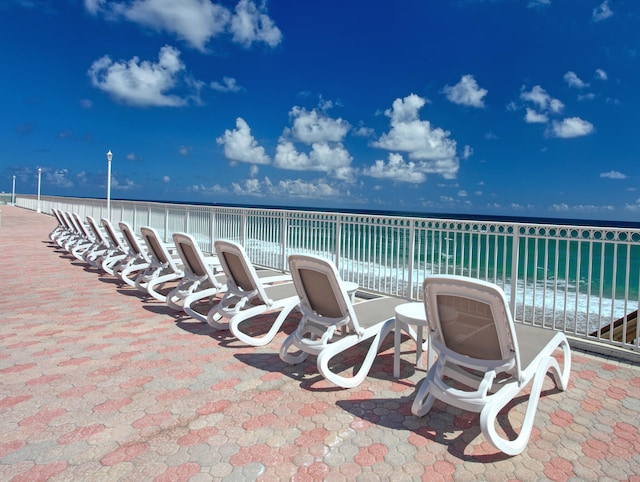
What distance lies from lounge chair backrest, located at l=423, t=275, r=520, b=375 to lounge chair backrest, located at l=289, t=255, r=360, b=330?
0.80 meters

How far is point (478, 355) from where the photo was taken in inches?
99.2

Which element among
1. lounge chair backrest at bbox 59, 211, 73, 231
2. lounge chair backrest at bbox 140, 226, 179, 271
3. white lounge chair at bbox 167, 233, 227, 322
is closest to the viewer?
white lounge chair at bbox 167, 233, 227, 322

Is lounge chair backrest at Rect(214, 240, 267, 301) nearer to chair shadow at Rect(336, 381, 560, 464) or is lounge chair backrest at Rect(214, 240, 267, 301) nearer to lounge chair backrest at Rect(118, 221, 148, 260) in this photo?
chair shadow at Rect(336, 381, 560, 464)

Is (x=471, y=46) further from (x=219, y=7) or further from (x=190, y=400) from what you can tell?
(x=190, y=400)

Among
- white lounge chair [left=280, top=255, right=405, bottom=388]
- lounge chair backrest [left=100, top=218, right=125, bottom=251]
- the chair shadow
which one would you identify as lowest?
the chair shadow

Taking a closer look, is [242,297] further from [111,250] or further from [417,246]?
[111,250]

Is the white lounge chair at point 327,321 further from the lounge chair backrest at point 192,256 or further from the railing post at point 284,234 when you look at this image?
the railing post at point 284,234

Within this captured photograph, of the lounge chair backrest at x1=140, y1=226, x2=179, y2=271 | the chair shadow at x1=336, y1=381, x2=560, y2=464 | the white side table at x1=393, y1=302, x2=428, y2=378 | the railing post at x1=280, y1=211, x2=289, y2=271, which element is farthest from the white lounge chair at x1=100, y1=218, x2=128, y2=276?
the chair shadow at x1=336, y1=381, x2=560, y2=464

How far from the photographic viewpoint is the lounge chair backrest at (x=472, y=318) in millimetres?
2299

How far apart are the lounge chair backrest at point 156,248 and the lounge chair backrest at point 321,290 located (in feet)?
10.5

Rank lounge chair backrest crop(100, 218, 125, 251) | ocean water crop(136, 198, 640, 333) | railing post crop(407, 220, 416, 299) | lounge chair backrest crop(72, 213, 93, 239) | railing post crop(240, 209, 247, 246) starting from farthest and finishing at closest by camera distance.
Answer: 1. lounge chair backrest crop(72, 213, 93, 239)
2. railing post crop(240, 209, 247, 246)
3. lounge chair backrest crop(100, 218, 125, 251)
4. railing post crop(407, 220, 416, 299)
5. ocean water crop(136, 198, 640, 333)

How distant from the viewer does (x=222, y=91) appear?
47781 millimetres

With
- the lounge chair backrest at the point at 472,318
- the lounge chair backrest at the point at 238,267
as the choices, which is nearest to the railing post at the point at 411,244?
the lounge chair backrest at the point at 238,267

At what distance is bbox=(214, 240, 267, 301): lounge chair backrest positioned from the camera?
13.8ft
